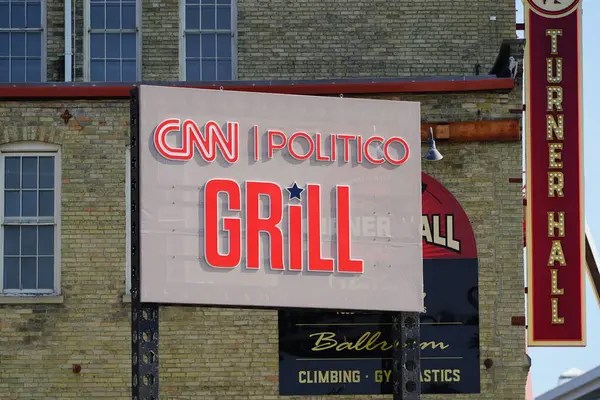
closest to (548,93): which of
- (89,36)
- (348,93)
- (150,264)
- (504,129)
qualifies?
(504,129)

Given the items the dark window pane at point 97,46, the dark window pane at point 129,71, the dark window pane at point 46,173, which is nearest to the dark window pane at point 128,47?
the dark window pane at point 129,71

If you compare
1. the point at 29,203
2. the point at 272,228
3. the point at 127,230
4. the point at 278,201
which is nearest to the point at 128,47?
the point at 29,203

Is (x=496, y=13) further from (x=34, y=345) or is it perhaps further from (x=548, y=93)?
(x=34, y=345)

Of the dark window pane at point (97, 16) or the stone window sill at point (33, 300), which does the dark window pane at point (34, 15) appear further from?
the stone window sill at point (33, 300)

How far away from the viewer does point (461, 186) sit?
25.2 metres

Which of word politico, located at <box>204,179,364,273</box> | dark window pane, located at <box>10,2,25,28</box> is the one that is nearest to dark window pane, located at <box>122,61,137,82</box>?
dark window pane, located at <box>10,2,25,28</box>

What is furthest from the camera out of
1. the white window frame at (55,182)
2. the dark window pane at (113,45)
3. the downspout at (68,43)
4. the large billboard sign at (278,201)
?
the dark window pane at (113,45)

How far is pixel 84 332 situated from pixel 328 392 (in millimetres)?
3781

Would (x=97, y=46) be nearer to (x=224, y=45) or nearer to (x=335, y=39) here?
(x=224, y=45)

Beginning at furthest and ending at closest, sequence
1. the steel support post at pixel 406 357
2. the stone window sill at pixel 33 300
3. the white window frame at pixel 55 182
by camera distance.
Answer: the white window frame at pixel 55 182, the stone window sill at pixel 33 300, the steel support post at pixel 406 357

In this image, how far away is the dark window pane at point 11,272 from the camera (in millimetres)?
25234

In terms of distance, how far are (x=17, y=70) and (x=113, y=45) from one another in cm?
165

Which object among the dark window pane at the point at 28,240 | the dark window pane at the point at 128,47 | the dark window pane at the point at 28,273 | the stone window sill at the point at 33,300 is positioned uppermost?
the dark window pane at the point at 128,47

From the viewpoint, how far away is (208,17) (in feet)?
90.4
